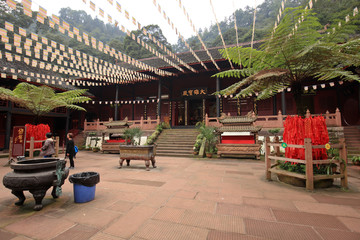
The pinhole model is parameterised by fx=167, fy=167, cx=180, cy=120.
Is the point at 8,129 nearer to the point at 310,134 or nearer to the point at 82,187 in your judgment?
the point at 82,187

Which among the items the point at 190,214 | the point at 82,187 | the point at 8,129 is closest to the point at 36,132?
the point at 8,129

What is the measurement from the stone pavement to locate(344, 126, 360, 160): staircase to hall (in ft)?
22.6

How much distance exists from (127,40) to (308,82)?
28.0 meters

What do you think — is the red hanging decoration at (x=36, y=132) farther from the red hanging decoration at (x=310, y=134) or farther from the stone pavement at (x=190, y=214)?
the red hanging decoration at (x=310, y=134)

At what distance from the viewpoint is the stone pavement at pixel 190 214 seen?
80.0 inches

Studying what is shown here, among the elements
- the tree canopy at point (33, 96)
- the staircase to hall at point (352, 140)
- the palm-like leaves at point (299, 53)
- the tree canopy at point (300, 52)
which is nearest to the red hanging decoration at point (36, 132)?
the tree canopy at point (33, 96)

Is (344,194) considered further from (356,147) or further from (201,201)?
(356,147)

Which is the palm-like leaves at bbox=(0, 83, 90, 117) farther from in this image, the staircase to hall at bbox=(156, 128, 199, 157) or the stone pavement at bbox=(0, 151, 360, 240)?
the staircase to hall at bbox=(156, 128, 199, 157)

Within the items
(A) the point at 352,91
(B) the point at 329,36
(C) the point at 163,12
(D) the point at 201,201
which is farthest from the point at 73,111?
(A) the point at 352,91

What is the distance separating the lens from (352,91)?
1208 centimetres

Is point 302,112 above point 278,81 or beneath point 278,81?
beneath

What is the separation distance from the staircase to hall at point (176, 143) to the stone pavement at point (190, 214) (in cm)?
614

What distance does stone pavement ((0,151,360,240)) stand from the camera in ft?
6.67

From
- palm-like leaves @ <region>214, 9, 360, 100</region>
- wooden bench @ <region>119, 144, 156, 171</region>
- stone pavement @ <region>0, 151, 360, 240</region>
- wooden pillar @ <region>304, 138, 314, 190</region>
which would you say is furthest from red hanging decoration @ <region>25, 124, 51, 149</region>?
wooden pillar @ <region>304, 138, 314, 190</region>
